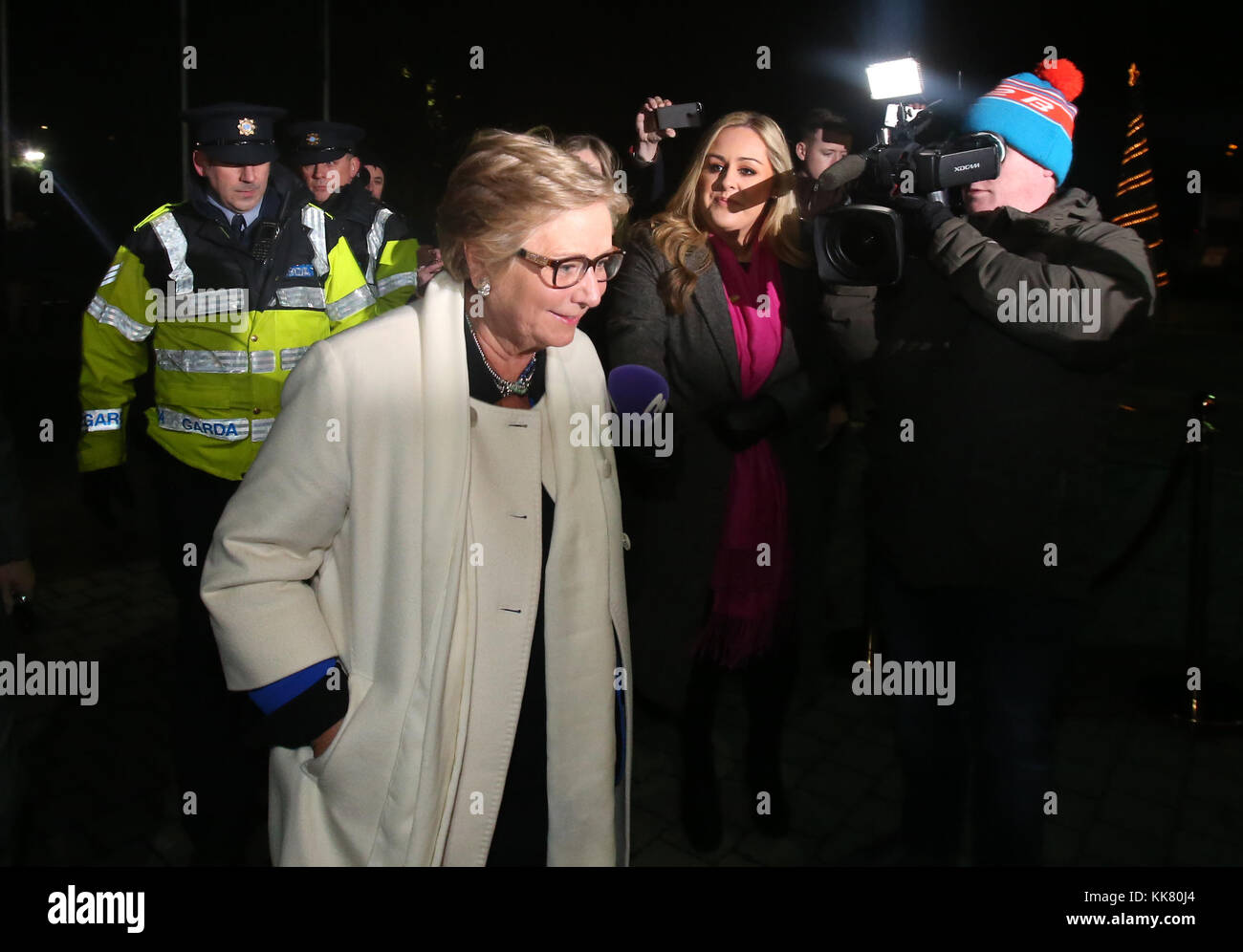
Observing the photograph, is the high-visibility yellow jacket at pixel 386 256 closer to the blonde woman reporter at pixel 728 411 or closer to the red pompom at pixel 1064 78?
the blonde woman reporter at pixel 728 411

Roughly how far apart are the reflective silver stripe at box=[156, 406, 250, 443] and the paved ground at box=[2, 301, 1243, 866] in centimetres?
123

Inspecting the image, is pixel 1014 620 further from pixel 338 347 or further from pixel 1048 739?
pixel 338 347

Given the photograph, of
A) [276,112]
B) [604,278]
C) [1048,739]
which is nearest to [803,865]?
[1048,739]

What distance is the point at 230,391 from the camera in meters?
3.02

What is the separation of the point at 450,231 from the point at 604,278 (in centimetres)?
31

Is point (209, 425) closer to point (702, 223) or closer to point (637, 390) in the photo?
point (637, 390)

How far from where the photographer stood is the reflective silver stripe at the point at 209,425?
299 centimetres

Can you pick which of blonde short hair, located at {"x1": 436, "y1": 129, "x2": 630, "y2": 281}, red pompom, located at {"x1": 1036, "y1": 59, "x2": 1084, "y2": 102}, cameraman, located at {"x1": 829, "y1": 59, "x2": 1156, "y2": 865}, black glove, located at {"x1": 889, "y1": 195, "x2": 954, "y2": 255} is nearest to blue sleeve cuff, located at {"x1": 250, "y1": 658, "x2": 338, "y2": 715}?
blonde short hair, located at {"x1": 436, "y1": 129, "x2": 630, "y2": 281}

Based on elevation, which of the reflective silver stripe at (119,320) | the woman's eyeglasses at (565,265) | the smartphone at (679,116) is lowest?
the woman's eyeglasses at (565,265)

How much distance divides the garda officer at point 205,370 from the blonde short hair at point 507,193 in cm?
133

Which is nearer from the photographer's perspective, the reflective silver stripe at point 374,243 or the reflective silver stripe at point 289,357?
the reflective silver stripe at point 289,357

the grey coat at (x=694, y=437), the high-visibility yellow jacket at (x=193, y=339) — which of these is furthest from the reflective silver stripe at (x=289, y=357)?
the grey coat at (x=694, y=437)

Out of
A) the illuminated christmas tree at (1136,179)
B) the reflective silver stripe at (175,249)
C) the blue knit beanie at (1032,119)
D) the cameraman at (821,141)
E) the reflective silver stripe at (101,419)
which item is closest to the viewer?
the blue knit beanie at (1032,119)

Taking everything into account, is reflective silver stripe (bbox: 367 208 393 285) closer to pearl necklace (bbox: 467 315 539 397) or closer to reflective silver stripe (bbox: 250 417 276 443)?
reflective silver stripe (bbox: 250 417 276 443)
